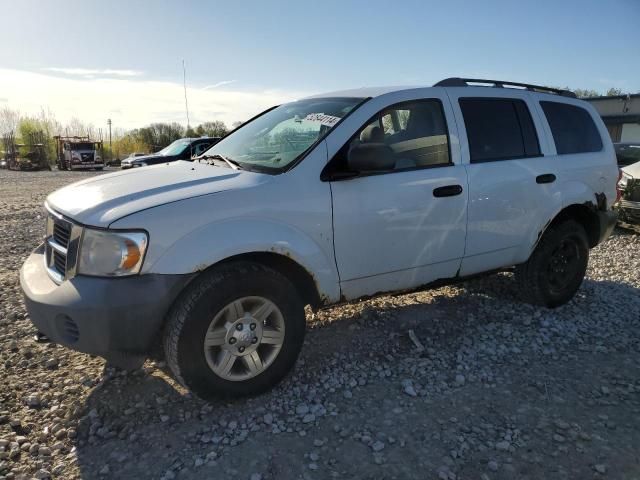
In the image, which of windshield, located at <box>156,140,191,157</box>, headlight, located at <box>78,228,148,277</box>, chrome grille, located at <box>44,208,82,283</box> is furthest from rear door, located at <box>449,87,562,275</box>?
windshield, located at <box>156,140,191,157</box>

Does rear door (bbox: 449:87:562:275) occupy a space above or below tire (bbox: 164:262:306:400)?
above

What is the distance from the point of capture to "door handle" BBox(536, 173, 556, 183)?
4.12m

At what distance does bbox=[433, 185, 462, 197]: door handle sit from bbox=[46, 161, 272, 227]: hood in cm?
125

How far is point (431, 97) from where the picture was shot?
3.69 meters

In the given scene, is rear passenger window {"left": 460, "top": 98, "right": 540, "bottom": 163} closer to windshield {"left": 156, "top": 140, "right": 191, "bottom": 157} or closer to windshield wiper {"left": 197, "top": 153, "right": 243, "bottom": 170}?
windshield wiper {"left": 197, "top": 153, "right": 243, "bottom": 170}

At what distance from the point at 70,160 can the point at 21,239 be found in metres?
32.8

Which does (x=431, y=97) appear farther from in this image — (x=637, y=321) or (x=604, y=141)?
(x=637, y=321)

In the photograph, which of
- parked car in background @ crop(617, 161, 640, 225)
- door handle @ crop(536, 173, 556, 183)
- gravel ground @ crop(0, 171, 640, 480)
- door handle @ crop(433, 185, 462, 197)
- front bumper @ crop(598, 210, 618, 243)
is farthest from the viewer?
parked car in background @ crop(617, 161, 640, 225)

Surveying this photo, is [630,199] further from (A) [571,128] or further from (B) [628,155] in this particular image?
(B) [628,155]

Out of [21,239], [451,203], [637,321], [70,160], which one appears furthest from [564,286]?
[70,160]

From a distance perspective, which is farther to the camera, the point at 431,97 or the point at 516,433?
→ the point at 431,97

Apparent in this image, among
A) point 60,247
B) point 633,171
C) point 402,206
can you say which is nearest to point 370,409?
point 402,206

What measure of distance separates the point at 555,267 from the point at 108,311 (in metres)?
3.89

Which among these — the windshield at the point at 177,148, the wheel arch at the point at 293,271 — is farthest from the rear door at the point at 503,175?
the windshield at the point at 177,148
